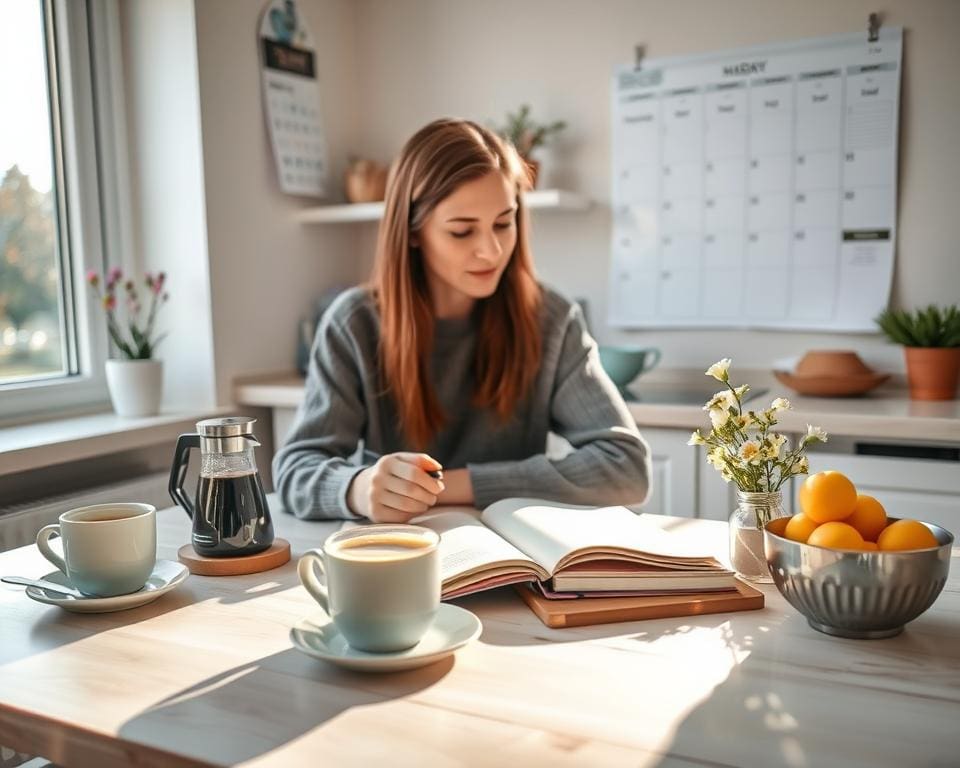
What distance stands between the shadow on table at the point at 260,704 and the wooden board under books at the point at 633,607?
0.14 meters

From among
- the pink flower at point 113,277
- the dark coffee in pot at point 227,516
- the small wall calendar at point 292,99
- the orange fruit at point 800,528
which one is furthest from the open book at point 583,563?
the small wall calendar at point 292,99

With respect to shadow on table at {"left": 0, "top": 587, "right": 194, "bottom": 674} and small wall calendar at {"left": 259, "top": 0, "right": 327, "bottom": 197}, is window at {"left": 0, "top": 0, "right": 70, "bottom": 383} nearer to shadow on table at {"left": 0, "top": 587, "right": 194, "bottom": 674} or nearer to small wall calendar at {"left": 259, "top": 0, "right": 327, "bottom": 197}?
small wall calendar at {"left": 259, "top": 0, "right": 327, "bottom": 197}

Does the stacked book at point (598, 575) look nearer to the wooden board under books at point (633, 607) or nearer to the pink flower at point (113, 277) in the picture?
the wooden board under books at point (633, 607)

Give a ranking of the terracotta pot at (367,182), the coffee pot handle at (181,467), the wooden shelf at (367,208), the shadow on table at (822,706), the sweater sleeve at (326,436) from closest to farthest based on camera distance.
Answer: the shadow on table at (822,706)
the coffee pot handle at (181,467)
the sweater sleeve at (326,436)
the wooden shelf at (367,208)
the terracotta pot at (367,182)

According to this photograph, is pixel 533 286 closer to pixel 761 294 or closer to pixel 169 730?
pixel 761 294

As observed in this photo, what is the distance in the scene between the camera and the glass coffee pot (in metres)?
1.05

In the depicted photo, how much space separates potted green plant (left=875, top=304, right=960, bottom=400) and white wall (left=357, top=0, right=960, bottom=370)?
7.9 inches

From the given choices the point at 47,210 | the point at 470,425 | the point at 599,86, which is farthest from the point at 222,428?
the point at 599,86

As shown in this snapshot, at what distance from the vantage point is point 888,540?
32.4 inches

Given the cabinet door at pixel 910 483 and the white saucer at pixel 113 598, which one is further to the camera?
the cabinet door at pixel 910 483

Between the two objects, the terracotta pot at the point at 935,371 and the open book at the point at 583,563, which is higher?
the terracotta pot at the point at 935,371

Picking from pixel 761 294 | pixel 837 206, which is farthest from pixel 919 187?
pixel 761 294

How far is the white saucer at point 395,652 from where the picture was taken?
2.49ft

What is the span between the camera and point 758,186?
2.46m
